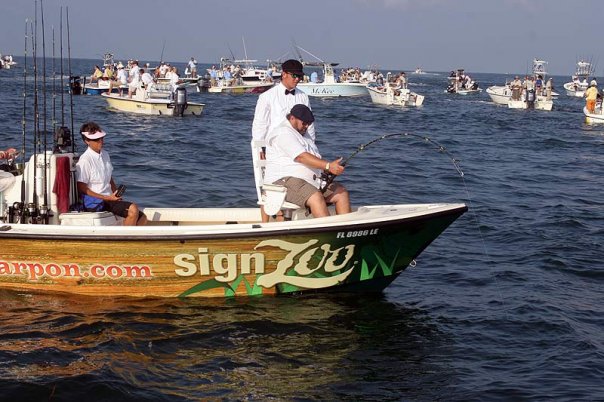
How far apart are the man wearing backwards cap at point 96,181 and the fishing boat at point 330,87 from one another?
39243 millimetres

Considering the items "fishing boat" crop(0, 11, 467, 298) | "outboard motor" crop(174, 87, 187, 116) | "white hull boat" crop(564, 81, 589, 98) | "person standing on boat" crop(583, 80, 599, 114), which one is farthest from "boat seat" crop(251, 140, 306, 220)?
"white hull boat" crop(564, 81, 589, 98)

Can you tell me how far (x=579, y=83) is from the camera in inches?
2795

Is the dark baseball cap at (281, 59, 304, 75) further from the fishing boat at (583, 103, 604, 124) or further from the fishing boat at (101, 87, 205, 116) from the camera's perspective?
the fishing boat at (583, 103, 604, 124)

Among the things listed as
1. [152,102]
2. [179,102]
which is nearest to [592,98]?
[179,102]

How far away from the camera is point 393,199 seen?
14953 mm

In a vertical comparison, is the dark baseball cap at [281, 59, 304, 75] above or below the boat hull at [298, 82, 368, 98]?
above

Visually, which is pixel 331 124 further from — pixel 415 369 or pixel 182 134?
pixel 415 369

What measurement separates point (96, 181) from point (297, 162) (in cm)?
206

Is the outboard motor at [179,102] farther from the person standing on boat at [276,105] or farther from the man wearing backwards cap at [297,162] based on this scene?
the man wearing backwards cap at [297,162]

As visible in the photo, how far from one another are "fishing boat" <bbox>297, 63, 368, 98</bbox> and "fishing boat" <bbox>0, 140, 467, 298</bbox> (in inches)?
1554

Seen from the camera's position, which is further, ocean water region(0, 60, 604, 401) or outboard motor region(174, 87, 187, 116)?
outboard motor region(174, 87, 187, 116)

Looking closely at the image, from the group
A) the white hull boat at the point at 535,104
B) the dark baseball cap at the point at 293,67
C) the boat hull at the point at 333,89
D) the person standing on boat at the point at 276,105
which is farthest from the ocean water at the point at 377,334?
the boat hull at the point at 333,89

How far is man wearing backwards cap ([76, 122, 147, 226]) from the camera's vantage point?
27.1ft

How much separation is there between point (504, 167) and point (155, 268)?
1401cm
